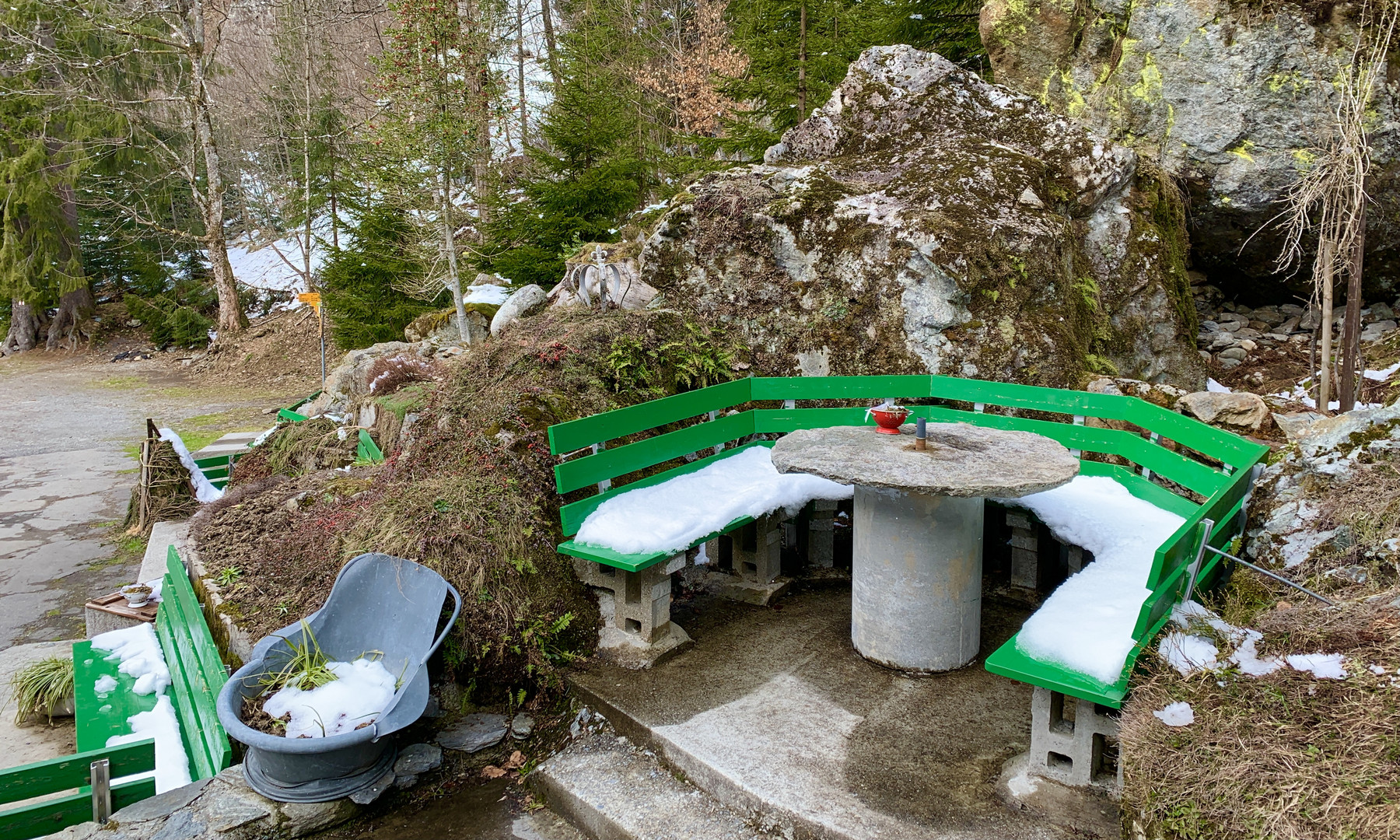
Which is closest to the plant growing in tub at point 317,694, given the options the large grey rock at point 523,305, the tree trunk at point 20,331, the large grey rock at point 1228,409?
the large grey rock at point 1228,409

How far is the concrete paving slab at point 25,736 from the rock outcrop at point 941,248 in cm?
528

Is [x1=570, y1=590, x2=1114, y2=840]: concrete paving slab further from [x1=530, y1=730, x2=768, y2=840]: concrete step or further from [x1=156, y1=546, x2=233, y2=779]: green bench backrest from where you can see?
[x1=156, y1=546, x2=233, y2=779]: green bench backrest

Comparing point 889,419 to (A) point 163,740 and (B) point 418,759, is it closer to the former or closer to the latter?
(B) point 418,759

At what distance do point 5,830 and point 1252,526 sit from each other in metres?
5.80

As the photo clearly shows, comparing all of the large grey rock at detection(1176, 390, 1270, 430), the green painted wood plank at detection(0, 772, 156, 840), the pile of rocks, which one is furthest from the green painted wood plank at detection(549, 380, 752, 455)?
the pile of rocks

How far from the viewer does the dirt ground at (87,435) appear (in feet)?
24.6

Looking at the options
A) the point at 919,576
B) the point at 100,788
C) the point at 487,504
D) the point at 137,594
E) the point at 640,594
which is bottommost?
the point at 137,594

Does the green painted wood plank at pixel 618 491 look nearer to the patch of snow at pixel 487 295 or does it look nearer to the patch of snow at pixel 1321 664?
the patch of snow at pixel 1321 664

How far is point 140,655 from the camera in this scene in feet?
17.3

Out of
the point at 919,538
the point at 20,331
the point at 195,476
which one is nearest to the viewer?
the point at 919,538

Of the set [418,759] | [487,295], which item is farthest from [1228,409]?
[487,295]

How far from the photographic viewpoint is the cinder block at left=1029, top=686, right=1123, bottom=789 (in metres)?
3.00

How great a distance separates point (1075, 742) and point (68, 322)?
30.3 m

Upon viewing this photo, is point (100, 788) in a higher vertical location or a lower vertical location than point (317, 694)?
lower
